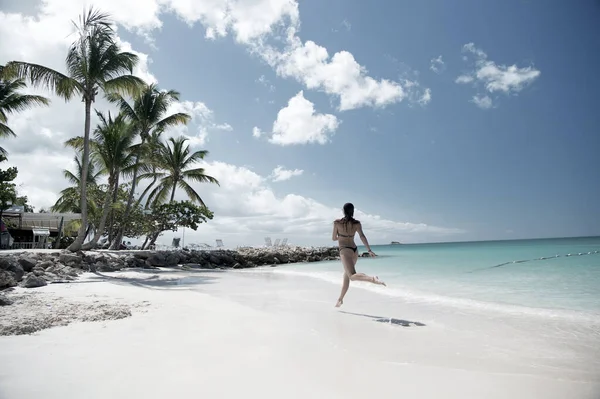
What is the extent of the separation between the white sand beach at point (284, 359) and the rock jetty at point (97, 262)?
2640mm

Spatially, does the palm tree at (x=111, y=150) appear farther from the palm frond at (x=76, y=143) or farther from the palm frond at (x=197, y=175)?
the palm frond at (x=197, y=175)

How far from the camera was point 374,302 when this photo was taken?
19.6ft

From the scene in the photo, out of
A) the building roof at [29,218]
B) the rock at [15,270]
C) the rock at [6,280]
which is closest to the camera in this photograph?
the rock at [6,280]

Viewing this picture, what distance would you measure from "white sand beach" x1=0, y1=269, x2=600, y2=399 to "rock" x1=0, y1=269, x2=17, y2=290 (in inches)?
76.6

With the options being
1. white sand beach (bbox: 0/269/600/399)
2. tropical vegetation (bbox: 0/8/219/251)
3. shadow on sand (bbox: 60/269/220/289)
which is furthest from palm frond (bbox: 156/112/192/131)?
white sand beach (bbox: 0/269/600/399)

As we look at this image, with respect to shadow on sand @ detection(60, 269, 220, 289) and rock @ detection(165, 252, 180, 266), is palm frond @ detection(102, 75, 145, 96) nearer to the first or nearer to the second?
rock @ detection(165, 252, 180, 266)

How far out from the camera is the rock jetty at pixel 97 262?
22.9ft

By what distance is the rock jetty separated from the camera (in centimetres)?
699

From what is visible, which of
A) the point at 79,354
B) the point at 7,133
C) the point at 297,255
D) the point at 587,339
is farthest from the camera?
the point at 297,255

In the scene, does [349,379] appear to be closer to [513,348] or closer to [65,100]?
[513,348]

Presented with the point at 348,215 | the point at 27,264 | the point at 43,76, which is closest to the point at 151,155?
the point at 43,76

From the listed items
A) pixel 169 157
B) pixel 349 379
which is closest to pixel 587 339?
pixel 349 379

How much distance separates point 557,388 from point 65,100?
16.8 metres

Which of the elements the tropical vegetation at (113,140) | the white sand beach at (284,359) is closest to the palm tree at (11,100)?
the tropical vegetation at (113,140)
